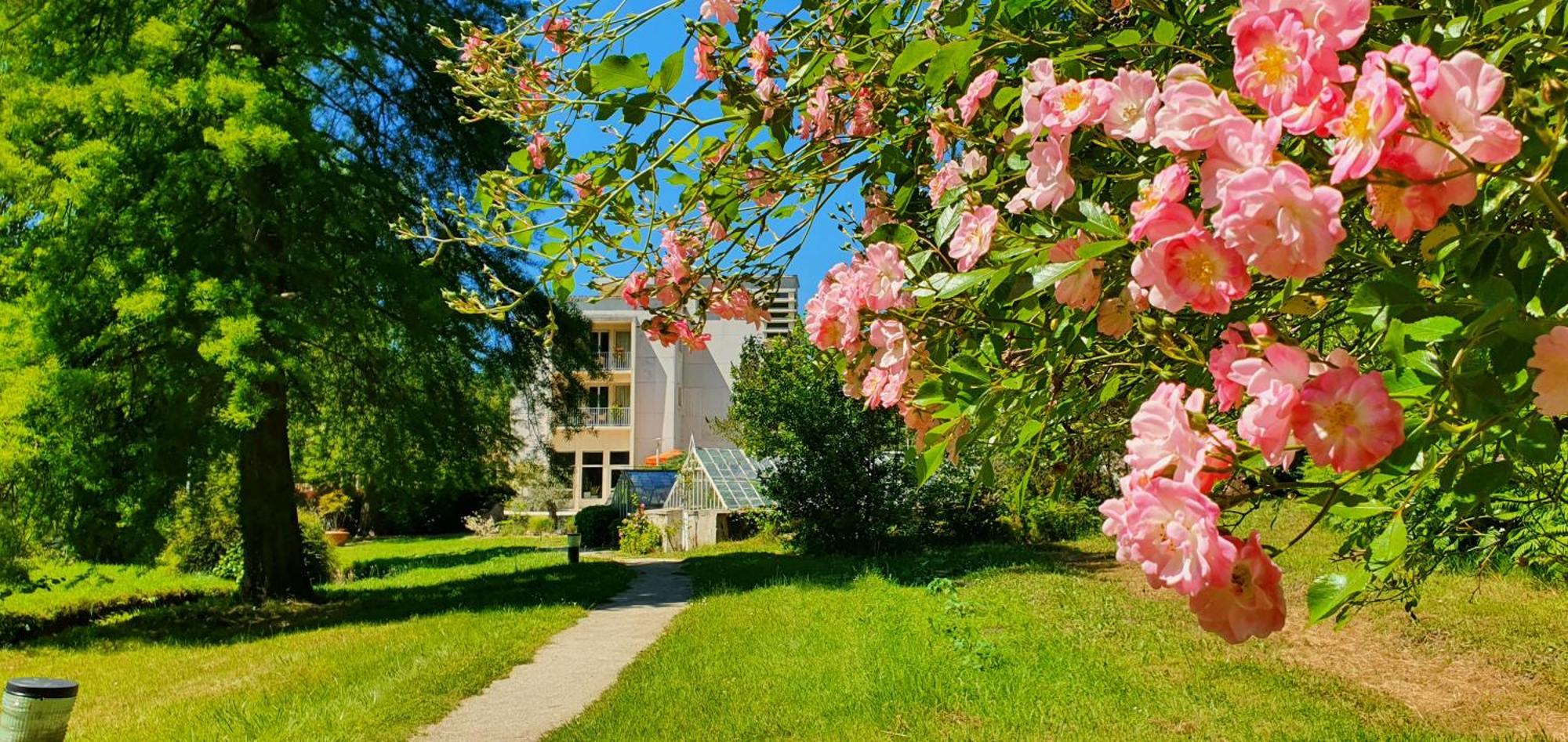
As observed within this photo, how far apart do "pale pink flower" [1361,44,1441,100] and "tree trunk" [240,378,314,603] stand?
12.8 metres

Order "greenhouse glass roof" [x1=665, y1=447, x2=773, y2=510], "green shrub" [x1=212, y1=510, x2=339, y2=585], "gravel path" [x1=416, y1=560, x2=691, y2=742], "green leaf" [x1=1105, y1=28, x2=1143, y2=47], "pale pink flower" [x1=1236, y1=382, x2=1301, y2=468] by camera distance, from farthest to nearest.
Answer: "greenhouse glass roof" [x1=665, y1=447, x2=773, y2=510] < "green shrub" [x1=212, y1=510, x2=339, y2=585] < "gravel path" [x1=416, y1=560, x2=691, y2=742] < "green leaf" [x1=1105, y1=28, x2=1143, y2=47] < "pale pink flower" [x1=1236, y1=382, x2=1301, y2=468]

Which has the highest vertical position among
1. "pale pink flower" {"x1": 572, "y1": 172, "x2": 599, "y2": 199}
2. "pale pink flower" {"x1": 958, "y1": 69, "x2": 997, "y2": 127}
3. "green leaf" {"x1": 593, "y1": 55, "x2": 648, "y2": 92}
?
"green leaf" {"x1": 593, "y1": 55, "x2": 648, "y2": 92}

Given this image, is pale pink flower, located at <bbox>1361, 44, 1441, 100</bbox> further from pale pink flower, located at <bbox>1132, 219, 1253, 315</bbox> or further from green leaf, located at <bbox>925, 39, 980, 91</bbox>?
green leaf, located at <bbox>925, 39, 980, 91</bbox>

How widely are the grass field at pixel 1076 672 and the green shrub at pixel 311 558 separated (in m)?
8.18

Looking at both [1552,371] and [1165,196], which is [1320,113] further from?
[1552,371]

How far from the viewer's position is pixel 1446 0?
4.19 ft

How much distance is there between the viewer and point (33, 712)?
386 centimetres

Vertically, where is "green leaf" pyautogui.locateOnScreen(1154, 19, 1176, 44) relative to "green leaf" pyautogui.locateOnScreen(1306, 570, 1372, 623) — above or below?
above

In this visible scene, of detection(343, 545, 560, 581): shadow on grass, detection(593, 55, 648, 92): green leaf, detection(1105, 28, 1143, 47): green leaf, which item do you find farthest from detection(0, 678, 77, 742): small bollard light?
detection(343, 545, 560, 581): shadow on grass

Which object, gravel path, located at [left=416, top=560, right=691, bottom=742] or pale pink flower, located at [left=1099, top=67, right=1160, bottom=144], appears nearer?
pale pink flower, located at [left=1099, top=67, right=1160, bottom=144]

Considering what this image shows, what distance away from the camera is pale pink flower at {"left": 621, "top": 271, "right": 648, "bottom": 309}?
2611 mm

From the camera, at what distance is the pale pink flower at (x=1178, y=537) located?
94 centimetres

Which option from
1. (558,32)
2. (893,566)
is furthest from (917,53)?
(893,566)

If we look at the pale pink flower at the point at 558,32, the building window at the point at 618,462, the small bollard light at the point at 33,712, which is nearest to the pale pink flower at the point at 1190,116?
the pale pink flower at the point at 558,32
